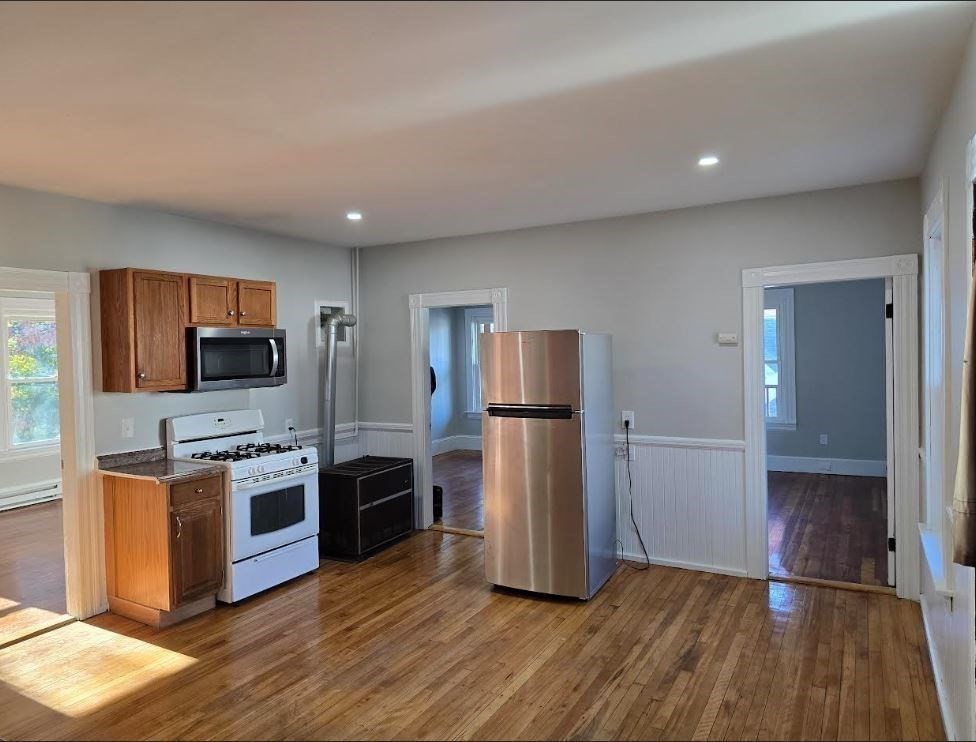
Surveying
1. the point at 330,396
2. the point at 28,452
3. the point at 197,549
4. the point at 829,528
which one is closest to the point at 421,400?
the point at 330,396

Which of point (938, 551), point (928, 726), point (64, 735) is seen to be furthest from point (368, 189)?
point (928, 726)

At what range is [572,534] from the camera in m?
3.94

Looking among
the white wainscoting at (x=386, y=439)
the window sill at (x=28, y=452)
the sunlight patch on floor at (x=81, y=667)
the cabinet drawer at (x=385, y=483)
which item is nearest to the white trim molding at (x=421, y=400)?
the white wainscoting at (x=386, y=439)

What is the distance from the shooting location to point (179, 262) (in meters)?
4.43

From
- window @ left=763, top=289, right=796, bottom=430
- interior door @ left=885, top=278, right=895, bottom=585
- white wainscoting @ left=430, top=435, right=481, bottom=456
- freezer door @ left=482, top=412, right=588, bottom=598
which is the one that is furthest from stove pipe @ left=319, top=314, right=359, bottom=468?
window @ left=763, top=289, right=796, bottom=430

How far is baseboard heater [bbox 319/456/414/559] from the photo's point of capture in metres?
4.80

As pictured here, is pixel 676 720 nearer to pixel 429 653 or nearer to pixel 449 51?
pixel 429 653

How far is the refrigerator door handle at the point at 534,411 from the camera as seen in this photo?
394cm

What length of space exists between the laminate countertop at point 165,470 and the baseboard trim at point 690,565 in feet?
9.53

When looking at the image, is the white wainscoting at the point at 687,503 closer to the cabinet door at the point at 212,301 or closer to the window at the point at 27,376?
the cabinet door at the point at 212,301

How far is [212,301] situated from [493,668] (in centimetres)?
290

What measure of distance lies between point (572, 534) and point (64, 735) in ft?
8.68

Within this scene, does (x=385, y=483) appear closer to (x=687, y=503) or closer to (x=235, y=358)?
(x=235, y=358)

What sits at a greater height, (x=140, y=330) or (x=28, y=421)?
(x=140, y=330)
